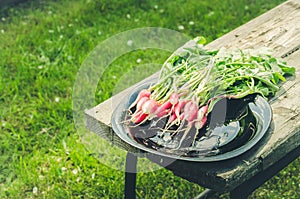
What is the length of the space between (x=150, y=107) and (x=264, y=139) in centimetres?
43

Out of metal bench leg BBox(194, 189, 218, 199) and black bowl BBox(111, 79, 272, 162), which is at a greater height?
black bowl BBox(111, 79, 272, 162)

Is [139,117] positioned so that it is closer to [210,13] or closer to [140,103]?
[140,103]

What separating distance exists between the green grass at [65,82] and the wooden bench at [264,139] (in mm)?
532

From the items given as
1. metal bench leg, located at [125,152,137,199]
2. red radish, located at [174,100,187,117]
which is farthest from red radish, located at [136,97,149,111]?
metal bench leg, located at [125,152,137,199]

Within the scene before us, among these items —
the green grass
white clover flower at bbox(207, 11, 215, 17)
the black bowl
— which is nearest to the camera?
the black bowl

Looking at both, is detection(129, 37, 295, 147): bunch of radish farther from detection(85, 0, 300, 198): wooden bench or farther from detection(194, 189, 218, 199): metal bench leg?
detection(194, 189, 218, 199): metal bench leg

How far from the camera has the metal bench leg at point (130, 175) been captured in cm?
239

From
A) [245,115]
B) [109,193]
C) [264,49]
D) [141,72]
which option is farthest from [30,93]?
[245,115]

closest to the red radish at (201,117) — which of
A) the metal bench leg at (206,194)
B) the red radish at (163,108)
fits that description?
the red radish at (163,108)

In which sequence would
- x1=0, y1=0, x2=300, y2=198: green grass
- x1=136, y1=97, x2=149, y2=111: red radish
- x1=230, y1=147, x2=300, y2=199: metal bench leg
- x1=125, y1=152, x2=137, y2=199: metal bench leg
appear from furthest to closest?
1. x1=0, y1=0, x2=300, y2=198: green grass
2. x1=125, y1=152, x2=137, y2=199: metal bench leg
3. x1=230, y1=147, x2=300, y2=199: metal bench leg
4. x1=136, y1=97, x2=149, y2=111: red radish

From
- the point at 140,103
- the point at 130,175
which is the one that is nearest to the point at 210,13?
the point at 130,175

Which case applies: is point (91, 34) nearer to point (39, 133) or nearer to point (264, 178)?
point (39, 133)

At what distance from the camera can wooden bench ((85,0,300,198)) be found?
2008 mm

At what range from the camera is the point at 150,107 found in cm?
205
